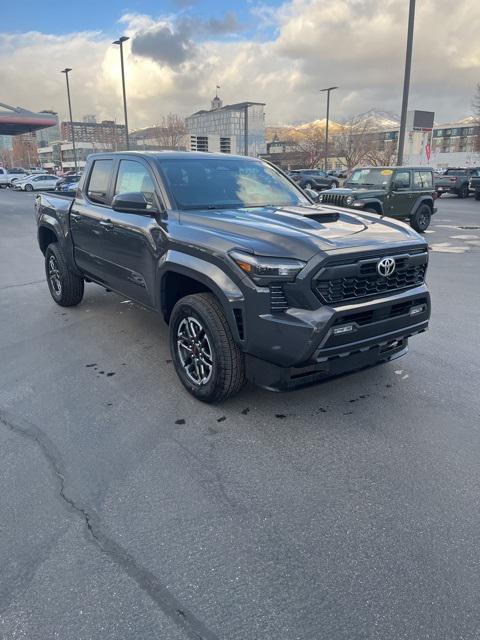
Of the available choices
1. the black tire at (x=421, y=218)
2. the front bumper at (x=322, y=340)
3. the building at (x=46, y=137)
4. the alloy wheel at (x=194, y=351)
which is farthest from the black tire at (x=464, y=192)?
the building at (x=46, y=137)

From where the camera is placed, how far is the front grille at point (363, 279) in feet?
10.4

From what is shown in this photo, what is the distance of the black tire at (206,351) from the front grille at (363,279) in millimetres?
782

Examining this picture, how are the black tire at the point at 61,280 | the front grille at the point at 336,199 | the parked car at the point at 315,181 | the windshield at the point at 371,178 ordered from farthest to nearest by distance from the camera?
the parked car at the point at 315,181 < the windshield at the point at 371,178 < the front grille at the point at 336,199 < the black tire at the point at 61,280

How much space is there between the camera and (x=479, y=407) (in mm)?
3764

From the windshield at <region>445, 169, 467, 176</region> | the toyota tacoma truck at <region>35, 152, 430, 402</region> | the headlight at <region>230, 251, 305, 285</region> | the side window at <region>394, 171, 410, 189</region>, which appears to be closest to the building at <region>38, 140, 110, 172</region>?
the windshield at <region>445, 169, 467, 176</region>

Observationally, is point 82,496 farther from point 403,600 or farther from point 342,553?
point 403,600

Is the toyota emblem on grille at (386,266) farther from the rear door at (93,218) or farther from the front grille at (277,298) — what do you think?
the rear door at (93,218)

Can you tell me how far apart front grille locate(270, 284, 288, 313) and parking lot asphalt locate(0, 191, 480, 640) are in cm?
91

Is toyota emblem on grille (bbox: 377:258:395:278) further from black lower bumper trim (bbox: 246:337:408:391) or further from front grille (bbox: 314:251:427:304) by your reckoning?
black lower bumper trim (bbox: 246:337:408:391)

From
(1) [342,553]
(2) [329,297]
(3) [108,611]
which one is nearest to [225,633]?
(3) [108,611]

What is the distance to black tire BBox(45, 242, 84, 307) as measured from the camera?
20.4ft

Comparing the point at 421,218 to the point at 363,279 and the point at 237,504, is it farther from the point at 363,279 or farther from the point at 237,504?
the point at 237,504

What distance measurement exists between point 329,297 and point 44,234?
4.99m

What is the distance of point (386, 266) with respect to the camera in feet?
11.3
